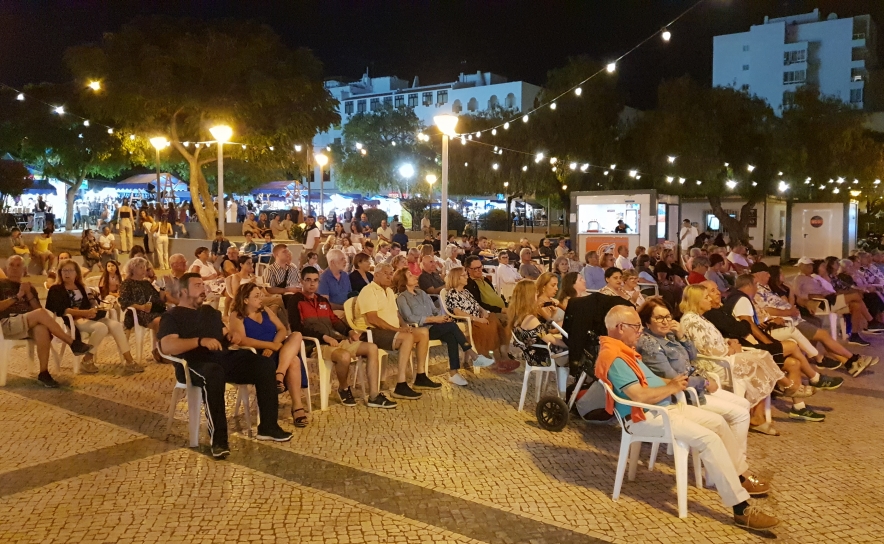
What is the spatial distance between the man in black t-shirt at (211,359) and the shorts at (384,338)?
1.51m

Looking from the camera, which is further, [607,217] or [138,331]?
[607,217]

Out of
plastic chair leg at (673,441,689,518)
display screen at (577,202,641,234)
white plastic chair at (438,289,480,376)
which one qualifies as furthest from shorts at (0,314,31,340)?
display screen at (577,202,641,234)

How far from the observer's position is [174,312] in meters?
5.42

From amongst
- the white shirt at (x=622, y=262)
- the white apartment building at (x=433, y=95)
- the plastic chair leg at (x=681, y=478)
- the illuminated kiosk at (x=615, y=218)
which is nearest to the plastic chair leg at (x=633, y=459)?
the plastic chair leg at (x=681, y=478)

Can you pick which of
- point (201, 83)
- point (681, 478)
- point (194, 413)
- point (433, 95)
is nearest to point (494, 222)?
point (201, 83)

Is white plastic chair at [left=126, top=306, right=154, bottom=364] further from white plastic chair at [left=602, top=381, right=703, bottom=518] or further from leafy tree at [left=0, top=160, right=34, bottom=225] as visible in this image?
leafy tree at [left=0, top=160, right=34, bottom=225]

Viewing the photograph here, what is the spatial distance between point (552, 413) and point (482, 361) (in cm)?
232

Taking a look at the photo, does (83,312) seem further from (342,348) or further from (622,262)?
(622,262)

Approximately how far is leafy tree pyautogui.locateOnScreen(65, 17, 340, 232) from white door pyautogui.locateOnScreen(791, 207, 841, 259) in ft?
55.6

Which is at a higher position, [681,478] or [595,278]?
[595,278]

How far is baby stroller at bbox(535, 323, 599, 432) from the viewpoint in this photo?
5695 mm

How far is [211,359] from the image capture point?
5.47 metres

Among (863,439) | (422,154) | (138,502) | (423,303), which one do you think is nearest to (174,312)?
(138,502)

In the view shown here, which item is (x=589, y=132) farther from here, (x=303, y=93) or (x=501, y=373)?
(x=501, y=373)
